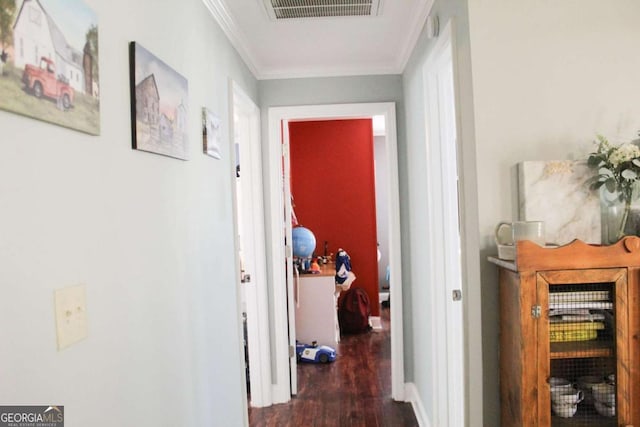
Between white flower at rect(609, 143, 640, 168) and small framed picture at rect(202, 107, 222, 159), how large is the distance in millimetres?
1519

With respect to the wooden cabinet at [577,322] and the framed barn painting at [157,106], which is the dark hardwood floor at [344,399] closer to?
the wooden cabinet at [577,322]

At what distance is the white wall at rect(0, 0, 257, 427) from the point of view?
2.58 ft

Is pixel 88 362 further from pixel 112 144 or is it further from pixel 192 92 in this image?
pixel 192 92

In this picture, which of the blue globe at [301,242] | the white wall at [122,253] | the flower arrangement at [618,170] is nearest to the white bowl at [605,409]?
the flower arrangement at [618,170]

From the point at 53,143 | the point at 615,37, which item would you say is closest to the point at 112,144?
the point at 53,143

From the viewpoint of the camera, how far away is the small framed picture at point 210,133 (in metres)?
1.83

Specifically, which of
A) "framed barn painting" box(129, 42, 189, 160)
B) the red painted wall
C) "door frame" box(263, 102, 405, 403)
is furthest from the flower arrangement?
the red painted wall

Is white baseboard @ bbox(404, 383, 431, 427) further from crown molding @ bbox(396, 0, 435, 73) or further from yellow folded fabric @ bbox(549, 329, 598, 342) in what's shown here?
crown molding @ bbox(396, 0, 435, 73)

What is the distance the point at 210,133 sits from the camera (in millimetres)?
1900

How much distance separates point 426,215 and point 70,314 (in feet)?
6.33

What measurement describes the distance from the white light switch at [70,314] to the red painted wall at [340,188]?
4.14 meters

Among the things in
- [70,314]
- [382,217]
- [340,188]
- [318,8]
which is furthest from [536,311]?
[382,217]

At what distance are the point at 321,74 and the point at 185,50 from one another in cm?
158

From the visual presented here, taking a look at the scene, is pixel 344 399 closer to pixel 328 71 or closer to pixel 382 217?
pixel 328 71
